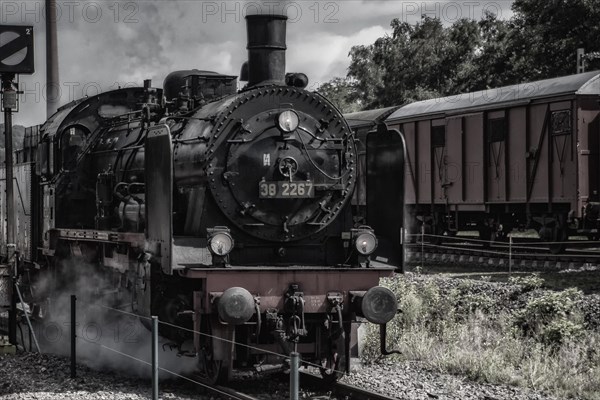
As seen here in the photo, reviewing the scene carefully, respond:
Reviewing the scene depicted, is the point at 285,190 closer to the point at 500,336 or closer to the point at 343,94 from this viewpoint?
the point at 500,336

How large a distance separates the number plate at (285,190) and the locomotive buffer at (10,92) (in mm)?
3827

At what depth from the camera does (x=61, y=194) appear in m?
13.0

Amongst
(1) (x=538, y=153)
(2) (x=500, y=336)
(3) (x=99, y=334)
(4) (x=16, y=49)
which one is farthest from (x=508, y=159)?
(4) (x=16, y=49)

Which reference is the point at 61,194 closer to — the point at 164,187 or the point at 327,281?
the point at 164,187

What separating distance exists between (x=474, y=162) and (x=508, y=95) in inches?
75.9

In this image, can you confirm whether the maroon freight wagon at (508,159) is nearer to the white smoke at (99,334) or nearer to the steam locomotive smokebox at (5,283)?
the white smoke at (99,334)

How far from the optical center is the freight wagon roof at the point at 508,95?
19297 millimetres

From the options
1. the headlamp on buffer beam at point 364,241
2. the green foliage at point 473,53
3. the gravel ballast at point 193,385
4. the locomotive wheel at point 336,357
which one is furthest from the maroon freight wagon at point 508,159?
the locomotive wheel at point 336,357

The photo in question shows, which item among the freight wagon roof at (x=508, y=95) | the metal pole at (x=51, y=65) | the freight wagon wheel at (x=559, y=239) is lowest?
the freight wagon wheel at (x=559, y=239)

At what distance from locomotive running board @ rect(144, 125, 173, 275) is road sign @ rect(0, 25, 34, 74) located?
2725 mm

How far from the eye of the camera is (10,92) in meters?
12.4

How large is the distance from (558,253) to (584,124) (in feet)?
8.98

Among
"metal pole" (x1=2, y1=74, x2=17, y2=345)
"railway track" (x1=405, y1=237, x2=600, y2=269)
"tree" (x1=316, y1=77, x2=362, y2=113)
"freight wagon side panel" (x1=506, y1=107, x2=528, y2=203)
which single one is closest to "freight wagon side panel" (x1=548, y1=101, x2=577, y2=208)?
"freight wagon side panel" (x1=506, y1=107, x2=528, y2=203)

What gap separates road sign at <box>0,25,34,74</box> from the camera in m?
11.8
